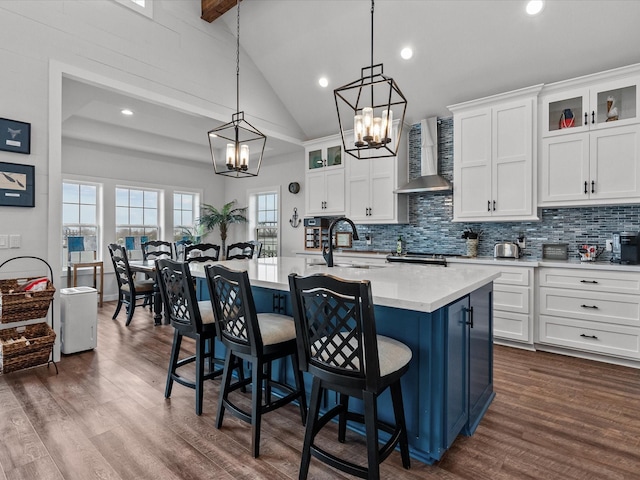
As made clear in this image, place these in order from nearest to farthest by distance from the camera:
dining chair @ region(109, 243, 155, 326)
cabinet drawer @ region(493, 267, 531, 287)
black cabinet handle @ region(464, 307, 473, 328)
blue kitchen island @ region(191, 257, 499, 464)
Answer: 1. blue kitchen island @ region(191, 257, 499, 464)
2. black cabinet handle @ region(464, 307, 473, 328)
3. cabinet drawer @ region(493, 267, 531, 287)
4. dining chair @ region(109, 243, 155, 326)

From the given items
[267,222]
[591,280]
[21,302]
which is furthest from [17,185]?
[591,280]

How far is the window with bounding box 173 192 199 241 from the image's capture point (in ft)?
24.4

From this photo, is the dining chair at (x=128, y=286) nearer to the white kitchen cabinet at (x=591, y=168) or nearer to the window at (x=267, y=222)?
the window at (x=267, y=222)

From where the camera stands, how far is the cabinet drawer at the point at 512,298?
3.71 meters

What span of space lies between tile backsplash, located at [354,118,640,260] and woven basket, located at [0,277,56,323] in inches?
161

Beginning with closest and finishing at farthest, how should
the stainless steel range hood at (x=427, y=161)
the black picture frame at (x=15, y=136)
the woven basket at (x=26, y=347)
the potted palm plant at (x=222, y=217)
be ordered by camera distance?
the woven basket at (x=26, y=347) < the black picture frame at (x=15, y=136) < the stainless steel range hood at (x=427, y=161) < the potted palm plant at (x=222, y=217)

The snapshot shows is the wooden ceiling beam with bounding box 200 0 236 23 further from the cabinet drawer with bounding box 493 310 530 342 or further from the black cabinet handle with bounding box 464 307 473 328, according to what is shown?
the cabinet drawer with bounding box 493 310 530 342

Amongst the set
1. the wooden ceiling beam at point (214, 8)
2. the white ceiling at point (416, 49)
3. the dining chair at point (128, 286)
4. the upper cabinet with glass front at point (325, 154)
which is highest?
the wooden ceiling beam at point (214, 8)

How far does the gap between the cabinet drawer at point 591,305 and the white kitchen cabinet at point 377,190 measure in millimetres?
2098

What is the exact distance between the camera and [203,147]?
23.0 feet

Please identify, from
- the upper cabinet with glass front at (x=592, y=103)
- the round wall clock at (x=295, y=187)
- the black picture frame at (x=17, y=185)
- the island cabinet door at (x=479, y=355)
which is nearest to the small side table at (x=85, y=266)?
the black picture frame at (x=17, y=185)

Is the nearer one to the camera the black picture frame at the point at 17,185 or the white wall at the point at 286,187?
the black picture frame at the point at 17,185

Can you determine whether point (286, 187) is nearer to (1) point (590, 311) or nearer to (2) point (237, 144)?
(2) point (237, 144)

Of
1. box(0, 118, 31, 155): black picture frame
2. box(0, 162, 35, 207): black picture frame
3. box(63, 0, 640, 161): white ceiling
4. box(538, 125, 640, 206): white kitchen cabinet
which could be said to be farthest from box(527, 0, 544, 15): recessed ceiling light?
box(0, 162, 35, 207): black picture frame
